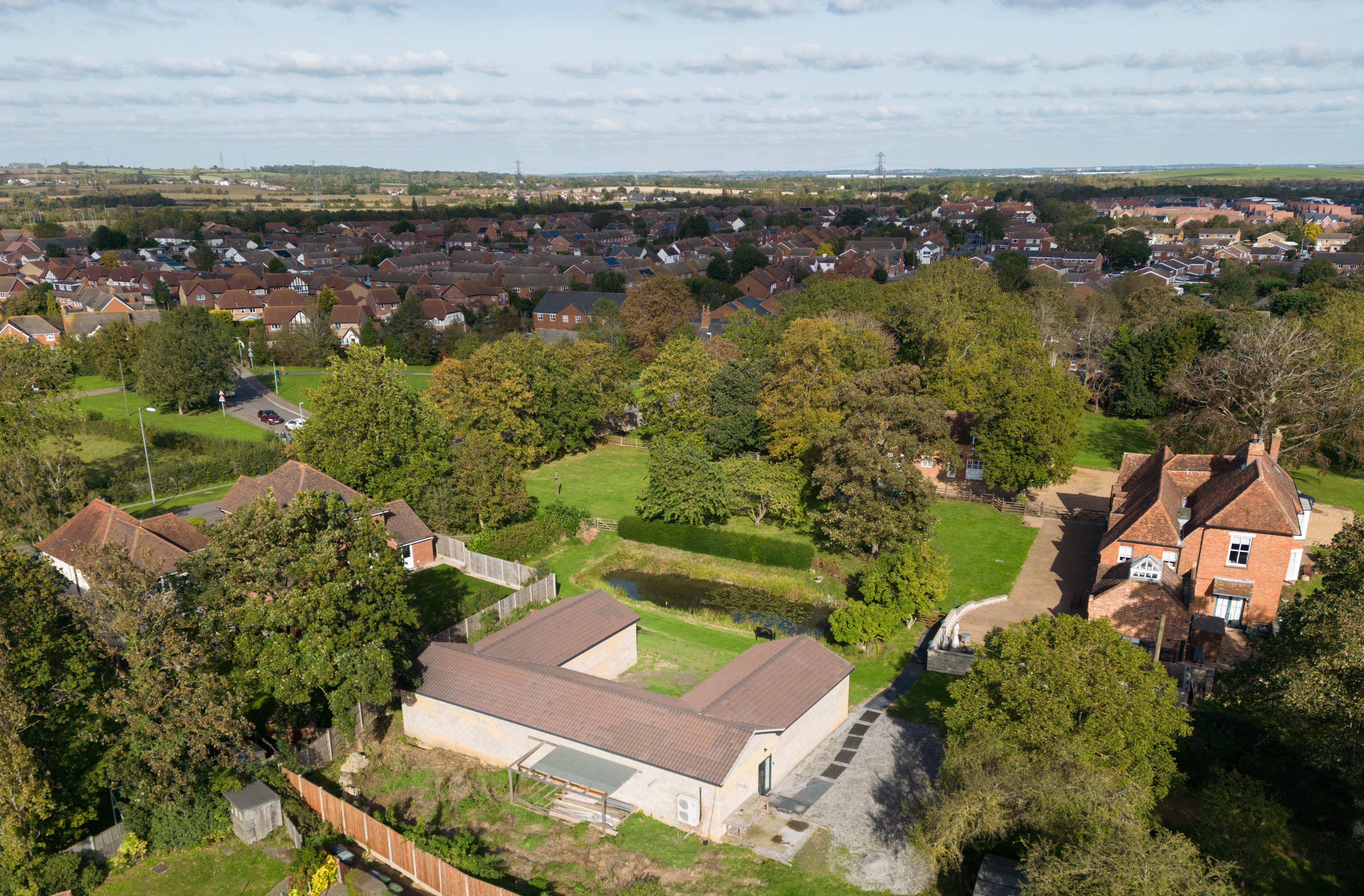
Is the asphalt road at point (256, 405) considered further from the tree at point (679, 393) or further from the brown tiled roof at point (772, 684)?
A: the brown tiled roof at point (772, 684)

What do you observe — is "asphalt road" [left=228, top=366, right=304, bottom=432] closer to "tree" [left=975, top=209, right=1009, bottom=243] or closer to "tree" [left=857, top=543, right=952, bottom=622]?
"tree" [left=857, top=543, right=952, bottom=622]

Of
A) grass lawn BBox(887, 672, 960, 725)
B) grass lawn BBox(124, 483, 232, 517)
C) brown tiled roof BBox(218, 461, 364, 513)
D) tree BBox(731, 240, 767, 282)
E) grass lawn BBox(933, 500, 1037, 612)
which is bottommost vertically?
grass lawn BBox(124, 483, 232, 517)

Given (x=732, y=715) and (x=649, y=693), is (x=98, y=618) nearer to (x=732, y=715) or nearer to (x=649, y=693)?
(x=649, y=693)

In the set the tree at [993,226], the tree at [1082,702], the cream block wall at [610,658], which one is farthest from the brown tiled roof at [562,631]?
the tree at [993,226]

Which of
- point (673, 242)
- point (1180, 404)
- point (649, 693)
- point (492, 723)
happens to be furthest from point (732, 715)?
point (673, 242)

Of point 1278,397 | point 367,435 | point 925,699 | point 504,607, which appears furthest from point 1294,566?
point 367,435

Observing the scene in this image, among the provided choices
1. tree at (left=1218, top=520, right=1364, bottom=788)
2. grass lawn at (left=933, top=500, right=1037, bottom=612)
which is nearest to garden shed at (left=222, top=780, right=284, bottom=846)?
tree at (left=1218, top=520, right=1364, bottom=788)
